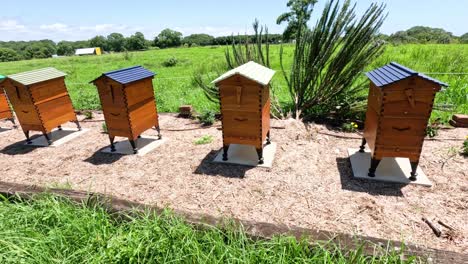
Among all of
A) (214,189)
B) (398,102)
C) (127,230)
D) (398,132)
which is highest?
(398,102)

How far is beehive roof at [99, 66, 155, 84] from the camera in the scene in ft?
16.0

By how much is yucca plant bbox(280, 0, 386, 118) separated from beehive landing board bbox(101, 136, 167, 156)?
11.2 feet

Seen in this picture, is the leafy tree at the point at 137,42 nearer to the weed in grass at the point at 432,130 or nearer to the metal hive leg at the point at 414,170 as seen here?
the weed in grass at the point at 432,130

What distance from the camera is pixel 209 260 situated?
235 centimetres

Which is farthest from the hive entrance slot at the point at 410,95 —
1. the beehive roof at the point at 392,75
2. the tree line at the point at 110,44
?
the tree line at the point at 110,44

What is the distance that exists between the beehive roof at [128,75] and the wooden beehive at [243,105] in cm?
172

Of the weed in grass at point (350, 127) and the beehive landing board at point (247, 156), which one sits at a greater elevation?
the weed in grass at point (350, 127)

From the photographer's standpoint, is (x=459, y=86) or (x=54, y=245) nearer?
(x=54, y=245)

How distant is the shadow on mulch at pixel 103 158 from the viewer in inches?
207

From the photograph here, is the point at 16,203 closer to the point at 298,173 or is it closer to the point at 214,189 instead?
the point at 214,189

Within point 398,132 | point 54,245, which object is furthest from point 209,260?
point 398,132

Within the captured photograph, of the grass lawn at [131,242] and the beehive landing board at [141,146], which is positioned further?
the beehive landing board at [141,146]

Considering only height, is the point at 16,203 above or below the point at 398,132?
below

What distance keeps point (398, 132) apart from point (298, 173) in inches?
61.8
